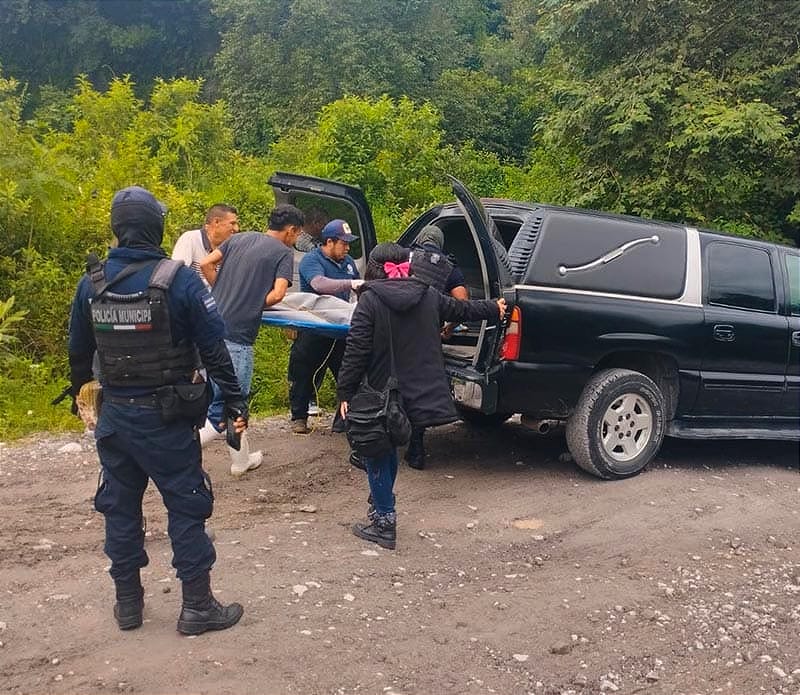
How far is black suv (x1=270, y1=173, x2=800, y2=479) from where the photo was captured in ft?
16.8

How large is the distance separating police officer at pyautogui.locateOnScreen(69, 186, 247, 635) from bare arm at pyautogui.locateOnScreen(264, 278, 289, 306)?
1.77m

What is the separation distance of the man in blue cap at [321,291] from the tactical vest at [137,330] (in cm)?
274

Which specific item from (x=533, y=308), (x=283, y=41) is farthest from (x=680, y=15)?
(x=283, y=41)

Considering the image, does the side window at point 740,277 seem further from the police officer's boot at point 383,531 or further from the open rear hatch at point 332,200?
the police officer's boot at point 383,531

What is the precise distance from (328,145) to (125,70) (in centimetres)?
2834

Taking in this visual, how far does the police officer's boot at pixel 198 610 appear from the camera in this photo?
3373 millimetres

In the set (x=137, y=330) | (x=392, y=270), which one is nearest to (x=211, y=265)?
(x=392, y=270)

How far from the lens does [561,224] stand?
5.36 m

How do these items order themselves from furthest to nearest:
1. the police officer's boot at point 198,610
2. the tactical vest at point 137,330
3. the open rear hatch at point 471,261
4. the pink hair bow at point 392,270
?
the open rear hatch at point 471,261
the pink hair bow at point 392,270
the police officer's boot at point 198,610
the tactical vest at point 137,330

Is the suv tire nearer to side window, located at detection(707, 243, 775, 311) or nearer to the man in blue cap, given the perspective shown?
side window, located at detection(707, 243, 775, 311)

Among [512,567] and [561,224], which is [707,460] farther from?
[512,567]

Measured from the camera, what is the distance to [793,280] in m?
6.17

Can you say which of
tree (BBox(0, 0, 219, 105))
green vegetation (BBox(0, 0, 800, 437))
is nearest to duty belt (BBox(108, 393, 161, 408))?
green vegetation (BBox(0, 0, 800, 437))

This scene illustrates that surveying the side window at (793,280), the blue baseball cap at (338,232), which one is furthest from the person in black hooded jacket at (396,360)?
the side window at (793,280)
